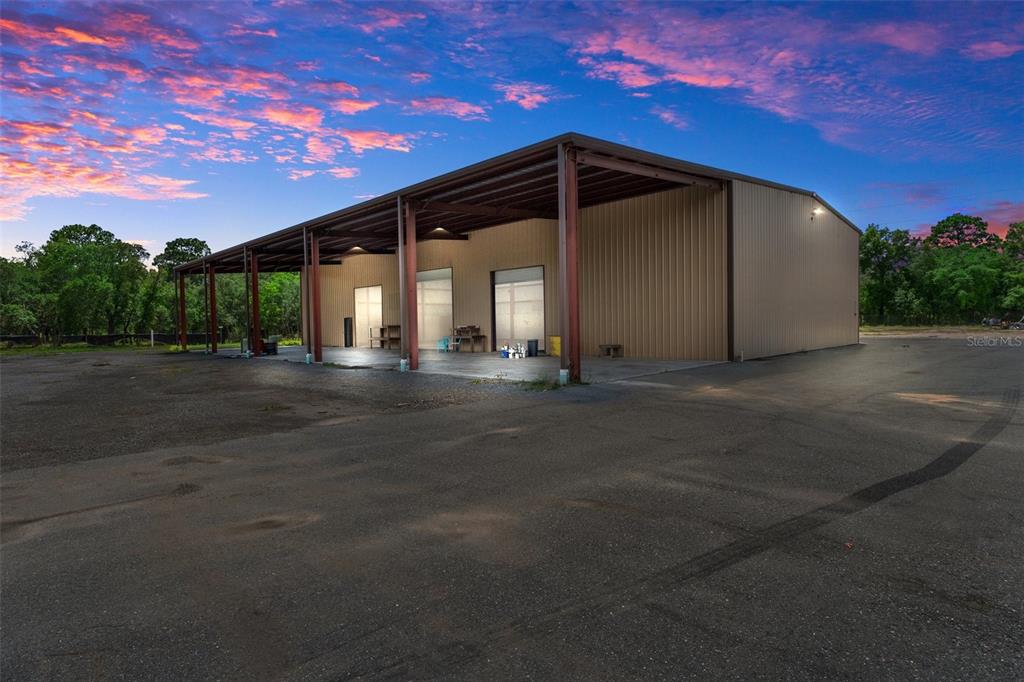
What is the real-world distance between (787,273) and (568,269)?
34.8 ft

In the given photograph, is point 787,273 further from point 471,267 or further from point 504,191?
point 471,267

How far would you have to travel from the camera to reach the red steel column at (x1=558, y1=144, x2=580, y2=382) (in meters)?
11.1

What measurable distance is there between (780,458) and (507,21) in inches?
431

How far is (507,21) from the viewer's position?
11945 mm

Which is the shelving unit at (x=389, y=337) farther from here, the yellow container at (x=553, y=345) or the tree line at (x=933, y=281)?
the tree line at (x=933, y=281)

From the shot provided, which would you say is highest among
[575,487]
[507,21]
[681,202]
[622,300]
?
[507,21]

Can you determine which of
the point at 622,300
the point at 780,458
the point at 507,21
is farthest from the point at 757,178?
the point at 780,458

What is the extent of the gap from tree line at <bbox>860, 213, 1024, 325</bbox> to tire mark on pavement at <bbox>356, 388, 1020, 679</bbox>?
2239 inches

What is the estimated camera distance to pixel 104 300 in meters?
37.5

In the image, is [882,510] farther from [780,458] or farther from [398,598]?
[398,598]

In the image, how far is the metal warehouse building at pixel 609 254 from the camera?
13.7m

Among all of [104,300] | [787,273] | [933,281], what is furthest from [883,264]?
[104,300]

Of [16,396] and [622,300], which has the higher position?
[622,300]

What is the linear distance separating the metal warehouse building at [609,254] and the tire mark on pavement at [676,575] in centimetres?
714
